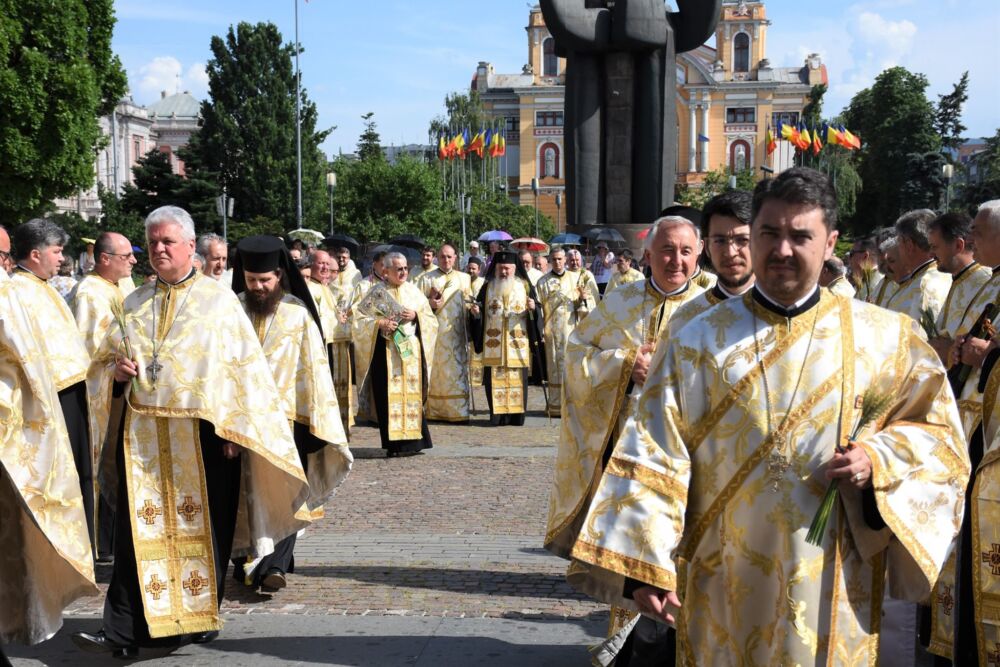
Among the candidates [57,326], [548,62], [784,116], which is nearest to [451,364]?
[57,326]

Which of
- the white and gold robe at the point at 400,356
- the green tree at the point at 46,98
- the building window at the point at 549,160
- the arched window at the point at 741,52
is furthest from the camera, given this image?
the arched window at the point at 741,52

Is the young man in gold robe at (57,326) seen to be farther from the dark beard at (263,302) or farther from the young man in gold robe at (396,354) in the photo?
the young man in gold robe at (396,354)

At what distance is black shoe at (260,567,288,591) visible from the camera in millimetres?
6887

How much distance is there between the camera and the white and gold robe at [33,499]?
17.2 feet

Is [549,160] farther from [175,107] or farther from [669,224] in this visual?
[669,224]

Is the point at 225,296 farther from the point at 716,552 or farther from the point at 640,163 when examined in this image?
the point at 640,163

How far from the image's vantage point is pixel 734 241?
4824 millimetres

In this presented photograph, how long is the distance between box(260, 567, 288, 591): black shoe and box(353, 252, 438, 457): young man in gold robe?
5.12 metres

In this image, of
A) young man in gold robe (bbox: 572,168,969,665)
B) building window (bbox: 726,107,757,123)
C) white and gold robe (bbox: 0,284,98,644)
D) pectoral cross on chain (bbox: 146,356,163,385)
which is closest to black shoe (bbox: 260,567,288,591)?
white and gold robe (bbox: 0,284,98,644)

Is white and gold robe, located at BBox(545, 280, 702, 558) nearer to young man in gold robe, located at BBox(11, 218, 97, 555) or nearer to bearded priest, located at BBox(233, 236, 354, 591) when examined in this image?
bearded priest, located at BBox(233, 236, 354, 591)

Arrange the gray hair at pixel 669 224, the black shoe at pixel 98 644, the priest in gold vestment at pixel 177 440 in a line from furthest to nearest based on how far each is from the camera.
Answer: the priest in gold vestment at pixel 177 440
the black shoe at pixel 98 644
the gray hair at pixel 669 224

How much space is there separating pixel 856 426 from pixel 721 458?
0.38m

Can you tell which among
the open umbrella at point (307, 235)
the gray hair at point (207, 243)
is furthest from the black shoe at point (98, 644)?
the open umbrella at point (307, 235)

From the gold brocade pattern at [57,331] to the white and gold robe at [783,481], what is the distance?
15.3 feet
